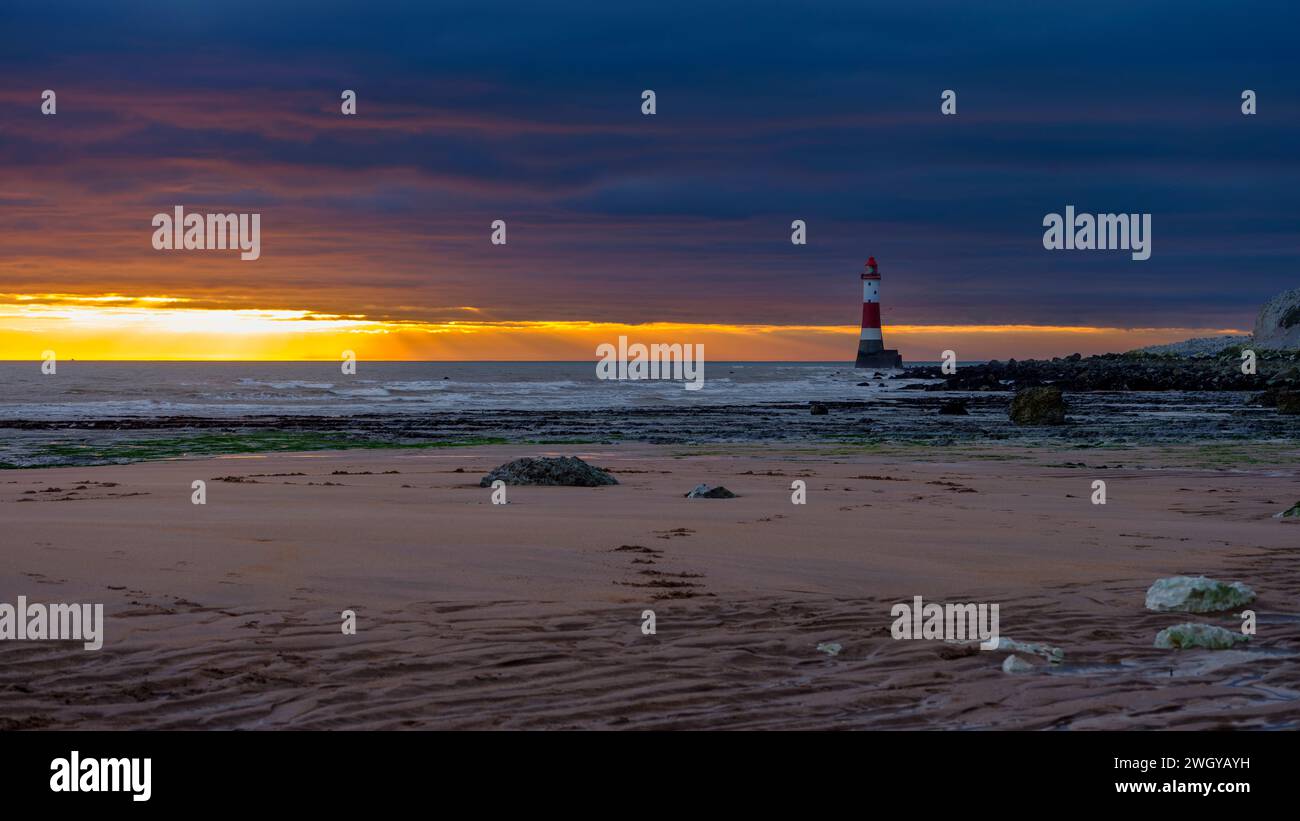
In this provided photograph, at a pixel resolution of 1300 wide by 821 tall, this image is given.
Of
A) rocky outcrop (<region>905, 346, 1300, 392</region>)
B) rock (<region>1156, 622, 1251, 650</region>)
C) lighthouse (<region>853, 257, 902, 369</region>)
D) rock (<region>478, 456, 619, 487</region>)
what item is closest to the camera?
rock (<region>1156, 622, 1251, 650</region>)

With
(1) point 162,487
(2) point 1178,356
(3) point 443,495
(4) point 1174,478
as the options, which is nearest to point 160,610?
(3) point 443,495

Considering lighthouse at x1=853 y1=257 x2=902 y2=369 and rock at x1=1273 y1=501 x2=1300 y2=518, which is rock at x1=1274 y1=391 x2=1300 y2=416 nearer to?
rock at x1=1273 y1=501 x2=1300 y2=518

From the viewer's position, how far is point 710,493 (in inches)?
560

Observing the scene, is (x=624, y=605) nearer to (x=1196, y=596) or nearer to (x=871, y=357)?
(x=1196, y=596)

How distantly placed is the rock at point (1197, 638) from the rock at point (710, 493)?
25.2ft

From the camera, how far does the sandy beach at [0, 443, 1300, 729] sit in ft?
18.5

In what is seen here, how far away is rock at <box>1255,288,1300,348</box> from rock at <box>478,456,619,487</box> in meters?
108

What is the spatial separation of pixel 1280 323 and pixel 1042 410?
94.7 meters

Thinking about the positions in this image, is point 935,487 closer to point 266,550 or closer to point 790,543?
point 790,543

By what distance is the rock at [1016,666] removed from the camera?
6.21m

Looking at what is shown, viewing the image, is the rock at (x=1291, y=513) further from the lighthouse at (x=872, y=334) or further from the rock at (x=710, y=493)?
the lighthouse at (x=872, y=334)

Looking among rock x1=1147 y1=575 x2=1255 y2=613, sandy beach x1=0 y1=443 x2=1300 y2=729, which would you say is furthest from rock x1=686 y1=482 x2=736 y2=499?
rock x1=1147 y1=575 x2=1255 y2=613

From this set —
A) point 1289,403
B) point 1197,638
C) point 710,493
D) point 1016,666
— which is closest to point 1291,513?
point 710,493
